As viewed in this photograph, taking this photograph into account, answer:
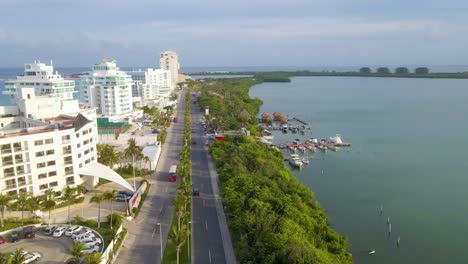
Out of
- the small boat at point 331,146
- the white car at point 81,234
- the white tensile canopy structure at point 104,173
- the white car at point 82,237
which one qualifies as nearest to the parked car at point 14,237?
the white car at point 81,234

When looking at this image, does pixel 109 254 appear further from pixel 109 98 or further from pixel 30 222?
pixel 109 98

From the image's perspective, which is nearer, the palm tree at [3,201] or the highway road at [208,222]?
the highway road at [208,222]

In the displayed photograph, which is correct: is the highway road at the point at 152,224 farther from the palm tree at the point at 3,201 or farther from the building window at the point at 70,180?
the palm tree at the point at 3,201

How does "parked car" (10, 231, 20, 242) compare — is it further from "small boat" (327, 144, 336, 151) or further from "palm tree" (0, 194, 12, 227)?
"small boat" (327, 144, 336, 151)

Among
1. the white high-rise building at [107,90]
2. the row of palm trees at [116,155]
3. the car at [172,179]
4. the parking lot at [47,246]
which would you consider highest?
the white high-rise building at [107,90]

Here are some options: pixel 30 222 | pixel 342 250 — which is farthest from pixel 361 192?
pixel 30 222

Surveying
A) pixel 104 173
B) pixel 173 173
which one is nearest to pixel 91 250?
pixel 104 173

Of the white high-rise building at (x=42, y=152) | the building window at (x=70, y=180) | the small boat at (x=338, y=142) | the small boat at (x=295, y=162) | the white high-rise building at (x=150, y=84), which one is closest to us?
the white high-rise building at (x=42, y=152)

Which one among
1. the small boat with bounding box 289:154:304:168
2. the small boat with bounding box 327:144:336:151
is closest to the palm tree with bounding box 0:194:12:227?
the small boat with bounding box 289:154:304:168
